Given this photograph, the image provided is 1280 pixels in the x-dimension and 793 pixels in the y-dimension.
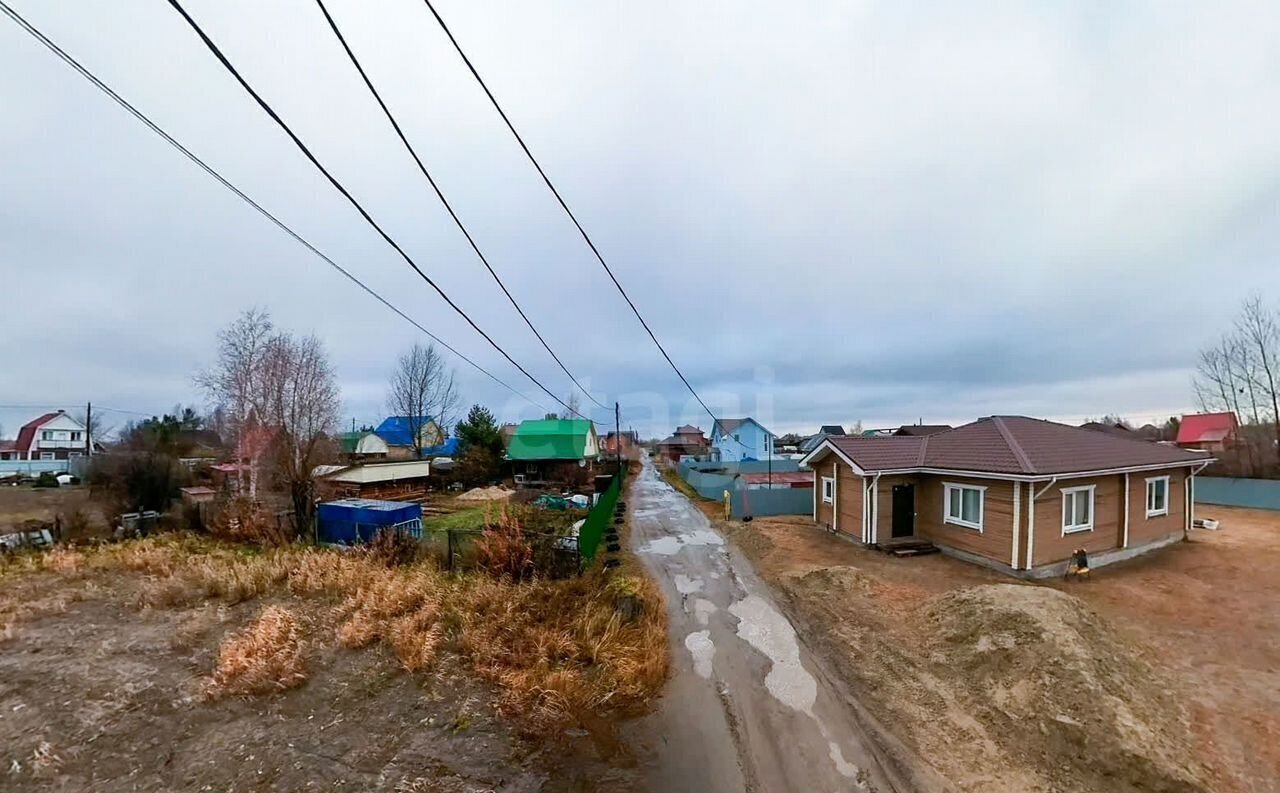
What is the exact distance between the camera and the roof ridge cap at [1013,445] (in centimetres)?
1100

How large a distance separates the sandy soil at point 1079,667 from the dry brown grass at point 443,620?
3.33 meters

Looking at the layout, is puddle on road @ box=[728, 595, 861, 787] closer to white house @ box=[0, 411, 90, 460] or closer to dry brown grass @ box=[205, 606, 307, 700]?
dry brown grass @ box=[205, 606, 307, 700]

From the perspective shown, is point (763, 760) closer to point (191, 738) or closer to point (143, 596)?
point (191, 738)

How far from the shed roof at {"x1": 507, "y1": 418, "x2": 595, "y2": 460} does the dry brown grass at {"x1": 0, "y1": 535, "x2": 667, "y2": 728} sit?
20.1 metres

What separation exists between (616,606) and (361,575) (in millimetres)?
5803

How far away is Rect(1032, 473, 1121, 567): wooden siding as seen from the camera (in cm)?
1112

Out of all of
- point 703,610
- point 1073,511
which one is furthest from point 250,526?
point 1073,511

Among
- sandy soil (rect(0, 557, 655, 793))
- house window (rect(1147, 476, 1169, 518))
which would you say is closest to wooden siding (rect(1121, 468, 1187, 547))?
house window (rect(1147, 476, 1169, 518))

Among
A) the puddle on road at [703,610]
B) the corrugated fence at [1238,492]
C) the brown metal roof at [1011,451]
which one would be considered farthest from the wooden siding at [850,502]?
the corrugated fence at [1238,492]

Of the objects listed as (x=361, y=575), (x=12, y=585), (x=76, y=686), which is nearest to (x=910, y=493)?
(x=361, y=575)

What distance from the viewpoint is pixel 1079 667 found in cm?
606

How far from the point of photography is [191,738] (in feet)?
17.7

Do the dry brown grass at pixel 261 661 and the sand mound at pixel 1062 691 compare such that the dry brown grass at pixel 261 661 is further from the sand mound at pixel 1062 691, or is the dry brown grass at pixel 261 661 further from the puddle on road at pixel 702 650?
the sand mound at pixel 1062 691

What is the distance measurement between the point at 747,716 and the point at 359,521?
1291cm
